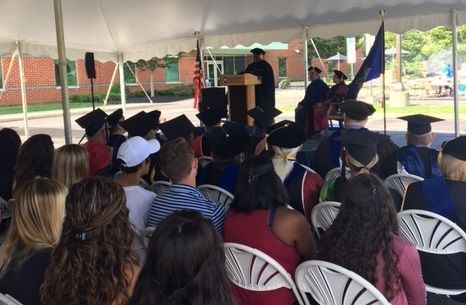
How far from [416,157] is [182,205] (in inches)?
83.8

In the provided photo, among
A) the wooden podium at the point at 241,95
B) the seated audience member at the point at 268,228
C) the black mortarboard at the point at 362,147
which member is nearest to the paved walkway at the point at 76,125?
the wooden podium at the point at 241,95

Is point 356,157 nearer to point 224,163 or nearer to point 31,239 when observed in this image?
point 224,163

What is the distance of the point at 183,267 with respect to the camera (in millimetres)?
1462

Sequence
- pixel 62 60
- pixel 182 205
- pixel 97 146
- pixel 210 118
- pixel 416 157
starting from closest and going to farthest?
pixel 182 205, pixel 416 157, pixel 97 146, pixel 210 118, pixel 62 60

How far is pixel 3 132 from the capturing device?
4574 mm

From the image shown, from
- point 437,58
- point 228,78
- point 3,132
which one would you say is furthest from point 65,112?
point 437,58

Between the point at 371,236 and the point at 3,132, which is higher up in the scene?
the point at 3,132

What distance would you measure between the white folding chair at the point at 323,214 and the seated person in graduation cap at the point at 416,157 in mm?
1216

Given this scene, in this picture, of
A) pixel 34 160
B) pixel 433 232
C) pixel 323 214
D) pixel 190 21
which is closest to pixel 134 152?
pixel 34 160

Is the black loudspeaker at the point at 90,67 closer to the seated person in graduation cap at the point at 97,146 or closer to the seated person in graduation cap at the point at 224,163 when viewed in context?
the seated person in graduation cap at the point at 97,146

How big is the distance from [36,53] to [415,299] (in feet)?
31.6

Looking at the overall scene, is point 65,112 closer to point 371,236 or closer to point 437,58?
point 371,236

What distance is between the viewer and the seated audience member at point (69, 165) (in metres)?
3.51

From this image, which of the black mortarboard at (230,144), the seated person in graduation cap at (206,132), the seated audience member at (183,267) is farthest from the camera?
the seated person in graduation cap at (206,132)
